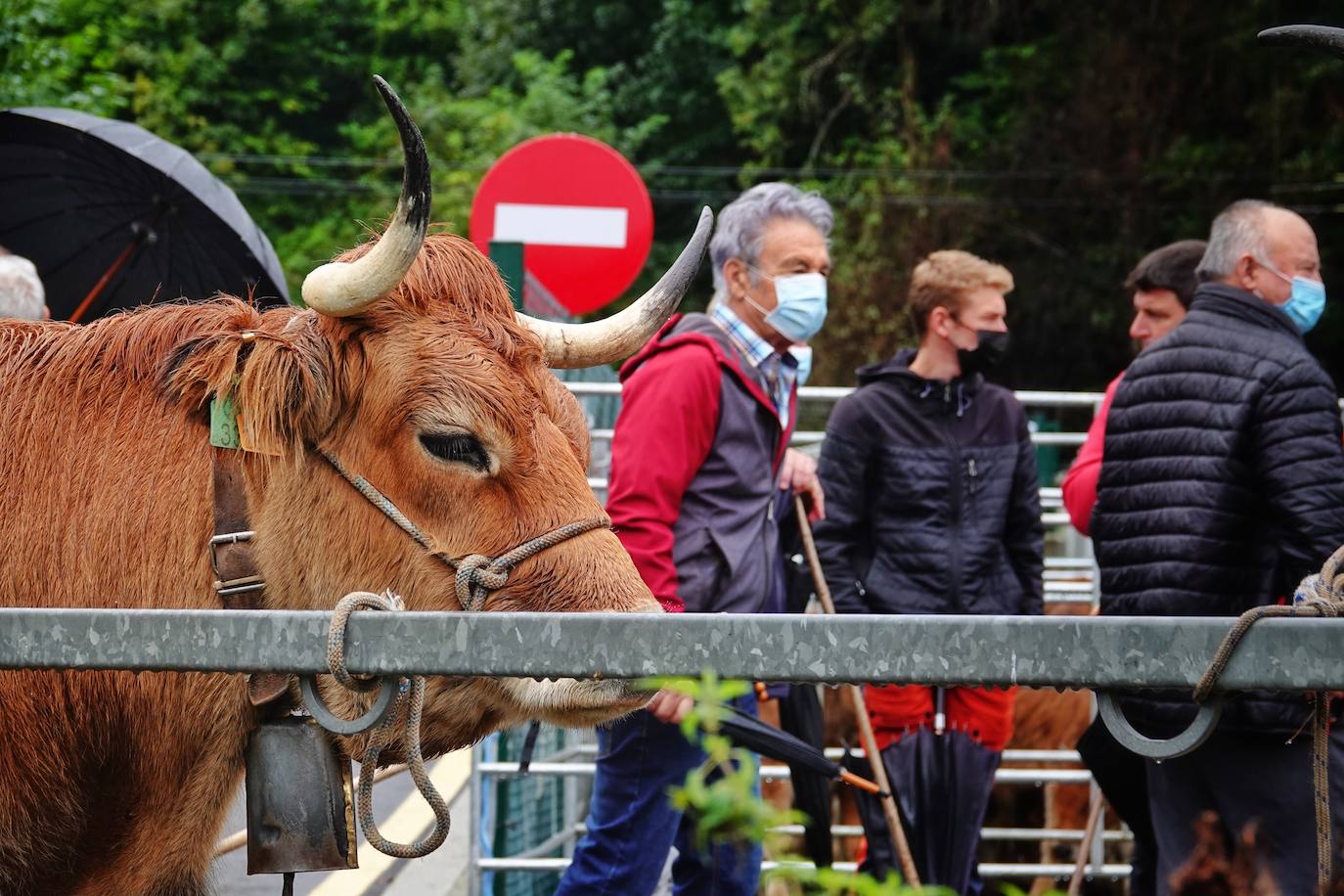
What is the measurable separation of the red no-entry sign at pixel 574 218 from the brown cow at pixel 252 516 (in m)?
4.78

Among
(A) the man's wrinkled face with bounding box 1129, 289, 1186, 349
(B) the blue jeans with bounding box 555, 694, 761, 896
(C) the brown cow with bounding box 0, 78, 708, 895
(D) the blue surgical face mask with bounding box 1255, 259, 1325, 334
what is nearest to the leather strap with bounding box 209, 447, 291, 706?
(C) the brown cow with bounding box 0, 78, 708, 895

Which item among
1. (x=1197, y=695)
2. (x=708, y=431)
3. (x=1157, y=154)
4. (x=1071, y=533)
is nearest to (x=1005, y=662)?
(x=1197, y=695)

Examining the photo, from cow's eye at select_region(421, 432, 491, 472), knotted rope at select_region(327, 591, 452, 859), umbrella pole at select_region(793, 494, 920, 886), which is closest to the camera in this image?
knotted rope at select_region(327, 591, 452, 859)

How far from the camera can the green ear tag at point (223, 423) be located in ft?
9.93

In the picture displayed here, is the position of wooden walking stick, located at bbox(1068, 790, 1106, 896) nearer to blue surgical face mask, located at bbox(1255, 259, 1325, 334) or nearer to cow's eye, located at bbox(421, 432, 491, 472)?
blue surgical face mask, located at bbox(1255, 259, 1325, 334)

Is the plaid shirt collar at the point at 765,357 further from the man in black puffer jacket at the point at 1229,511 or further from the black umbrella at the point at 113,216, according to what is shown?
the black umbrella at the point at 113,216

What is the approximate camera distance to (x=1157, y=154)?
2391 centimetres

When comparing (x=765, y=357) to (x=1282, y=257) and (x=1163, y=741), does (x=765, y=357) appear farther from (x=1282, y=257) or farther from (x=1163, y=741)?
(x=1163, y=741)

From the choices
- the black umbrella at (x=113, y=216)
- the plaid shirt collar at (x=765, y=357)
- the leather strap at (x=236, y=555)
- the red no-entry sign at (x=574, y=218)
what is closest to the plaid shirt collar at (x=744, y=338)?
the plaid shirt collar at (x=765, y=357)

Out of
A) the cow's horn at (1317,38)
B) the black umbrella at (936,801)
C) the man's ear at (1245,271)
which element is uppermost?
the cow's horn at (1317,38)

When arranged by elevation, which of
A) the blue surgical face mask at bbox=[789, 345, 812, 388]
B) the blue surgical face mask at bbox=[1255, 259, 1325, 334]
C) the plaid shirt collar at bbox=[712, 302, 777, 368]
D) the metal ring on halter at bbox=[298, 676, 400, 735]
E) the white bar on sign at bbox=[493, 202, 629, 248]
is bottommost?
the metal ring on halter at bbox=[298, 676, 400, 735]

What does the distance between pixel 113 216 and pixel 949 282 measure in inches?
125

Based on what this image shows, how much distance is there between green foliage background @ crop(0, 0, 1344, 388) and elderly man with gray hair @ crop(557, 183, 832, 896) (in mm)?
13795

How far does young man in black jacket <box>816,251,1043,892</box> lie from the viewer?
5.59m
